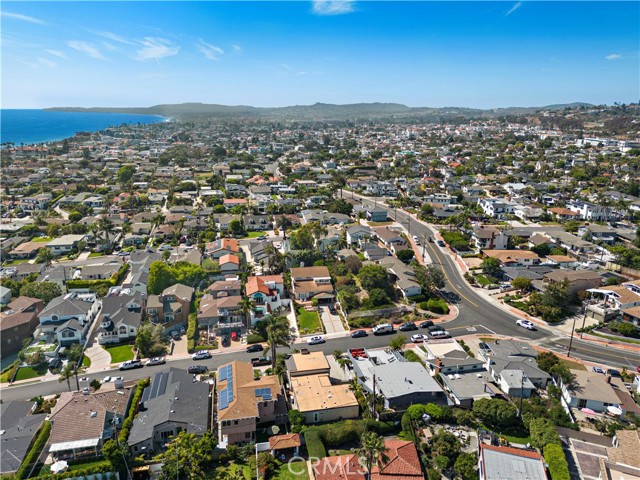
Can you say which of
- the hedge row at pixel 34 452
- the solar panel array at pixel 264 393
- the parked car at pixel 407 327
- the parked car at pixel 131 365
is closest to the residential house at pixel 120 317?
the parked car at pixel 131 365

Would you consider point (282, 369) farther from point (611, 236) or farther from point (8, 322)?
point (611, 236)

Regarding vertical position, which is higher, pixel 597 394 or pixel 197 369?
pixel 597 394

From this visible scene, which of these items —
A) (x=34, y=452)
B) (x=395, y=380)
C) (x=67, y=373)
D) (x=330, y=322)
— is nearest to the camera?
(x=34, y=452)

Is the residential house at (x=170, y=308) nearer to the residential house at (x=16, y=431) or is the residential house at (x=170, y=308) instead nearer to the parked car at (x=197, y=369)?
the parked car at (x=197, y=369)

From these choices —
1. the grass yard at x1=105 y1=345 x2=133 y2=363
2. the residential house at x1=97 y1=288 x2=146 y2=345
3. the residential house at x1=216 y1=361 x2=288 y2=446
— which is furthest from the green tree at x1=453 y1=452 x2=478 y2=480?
the residential house at x1=97 y1=288 x2=146 y2=345

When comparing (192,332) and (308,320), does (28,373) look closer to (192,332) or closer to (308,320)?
(192,332)

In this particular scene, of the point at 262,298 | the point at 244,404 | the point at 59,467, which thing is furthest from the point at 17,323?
the point at 244,404

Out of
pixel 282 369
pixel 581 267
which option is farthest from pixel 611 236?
pixel 282 369
